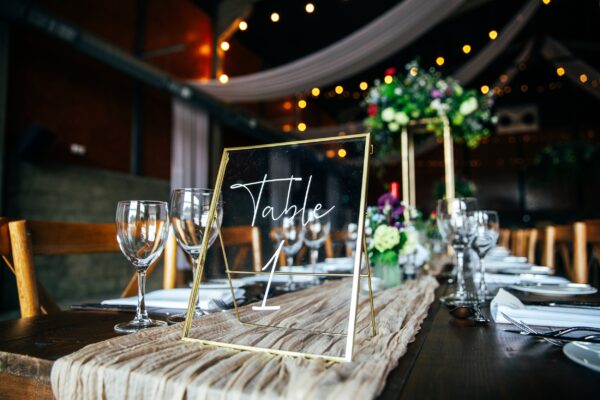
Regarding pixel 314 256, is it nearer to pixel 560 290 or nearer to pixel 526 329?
pixel 526 329

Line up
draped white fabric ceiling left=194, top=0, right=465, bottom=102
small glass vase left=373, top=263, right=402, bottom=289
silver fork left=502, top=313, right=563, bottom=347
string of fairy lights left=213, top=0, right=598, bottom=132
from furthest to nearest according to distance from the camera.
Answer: string of fairy lights left=213, top=0, right=598, bottom=132 < draped white fabric ceiling left=194, top=0, right=465, bottom=102 < small glass vase left=373, top=263, right=402, bottom=289 < silver fork left=502, top=313, right=563, bottom=347

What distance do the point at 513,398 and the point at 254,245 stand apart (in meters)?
0.47

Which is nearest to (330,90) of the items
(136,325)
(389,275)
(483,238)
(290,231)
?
(389,275)

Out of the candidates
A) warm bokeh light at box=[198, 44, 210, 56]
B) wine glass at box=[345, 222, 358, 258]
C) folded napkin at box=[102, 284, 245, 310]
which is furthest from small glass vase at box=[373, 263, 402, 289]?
warm bokeh light at box=[198, 44, 210, 56]

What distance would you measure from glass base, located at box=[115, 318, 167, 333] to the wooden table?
0.7 inches

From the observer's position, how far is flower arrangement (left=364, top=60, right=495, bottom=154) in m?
2.46

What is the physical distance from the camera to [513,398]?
0.38 metres

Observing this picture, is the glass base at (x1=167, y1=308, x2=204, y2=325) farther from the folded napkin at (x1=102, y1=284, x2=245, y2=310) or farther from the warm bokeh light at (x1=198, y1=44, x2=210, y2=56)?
the warm bokeh light at (x1=198, y1=44, x2=210, y2=56)

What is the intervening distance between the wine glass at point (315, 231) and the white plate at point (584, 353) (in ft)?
1.14

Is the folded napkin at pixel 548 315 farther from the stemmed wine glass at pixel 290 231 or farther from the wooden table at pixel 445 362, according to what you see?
the stemmed wine glass at pixel 290 231

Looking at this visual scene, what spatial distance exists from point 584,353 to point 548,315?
7.7 inches

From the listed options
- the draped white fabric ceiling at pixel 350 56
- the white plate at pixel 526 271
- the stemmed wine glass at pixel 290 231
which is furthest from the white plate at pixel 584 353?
the draped white fabric ceiling at pixel 350 56

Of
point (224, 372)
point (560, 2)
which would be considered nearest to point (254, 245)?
point (224, 372)

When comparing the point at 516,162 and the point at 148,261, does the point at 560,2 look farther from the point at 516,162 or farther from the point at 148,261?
the point at 148,261
